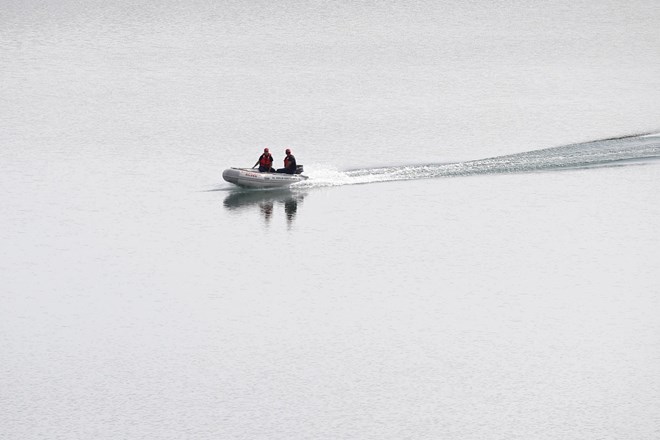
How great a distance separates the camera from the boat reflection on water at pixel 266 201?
4512 cm

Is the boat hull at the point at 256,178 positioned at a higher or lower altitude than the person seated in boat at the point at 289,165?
lower

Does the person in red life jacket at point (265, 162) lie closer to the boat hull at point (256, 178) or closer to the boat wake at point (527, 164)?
the boat hull at point (256, 178)

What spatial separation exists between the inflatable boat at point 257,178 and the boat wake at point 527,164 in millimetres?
696

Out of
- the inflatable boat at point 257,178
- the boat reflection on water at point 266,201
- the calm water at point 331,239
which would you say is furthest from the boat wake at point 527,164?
the boat reflection on water at point 266,201

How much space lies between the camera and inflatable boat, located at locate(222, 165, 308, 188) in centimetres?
4697

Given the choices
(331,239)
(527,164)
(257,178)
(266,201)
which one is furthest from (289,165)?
(527,164)

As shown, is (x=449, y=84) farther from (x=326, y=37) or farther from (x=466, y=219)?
(x=466, y=219)

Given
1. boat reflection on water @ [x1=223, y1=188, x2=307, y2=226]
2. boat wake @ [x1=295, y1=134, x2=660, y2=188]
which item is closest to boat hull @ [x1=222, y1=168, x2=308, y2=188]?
boat reflection on water @ [x1=223, y1=188, x2=307, y2=226]

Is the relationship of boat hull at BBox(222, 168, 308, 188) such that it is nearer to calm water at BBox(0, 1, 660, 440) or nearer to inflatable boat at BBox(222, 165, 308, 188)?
inflatable boat at BBox(222, 165, 308, 188)

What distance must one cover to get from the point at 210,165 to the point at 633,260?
21.1 meters

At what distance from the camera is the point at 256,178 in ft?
155

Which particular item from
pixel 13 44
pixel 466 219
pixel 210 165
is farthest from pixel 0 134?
pixel 466 219

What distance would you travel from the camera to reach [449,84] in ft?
230

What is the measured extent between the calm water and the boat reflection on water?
167 millimetres
